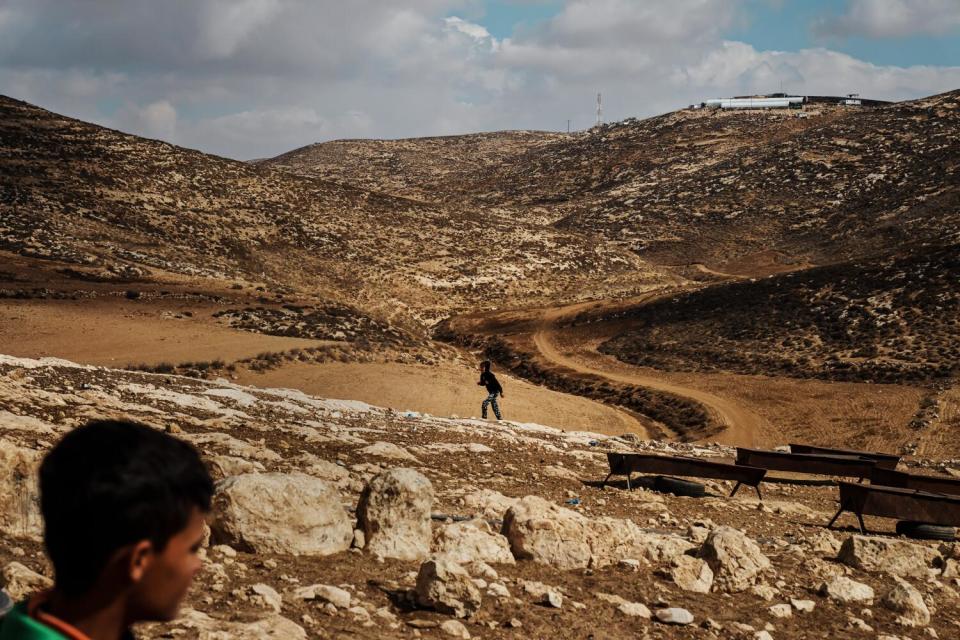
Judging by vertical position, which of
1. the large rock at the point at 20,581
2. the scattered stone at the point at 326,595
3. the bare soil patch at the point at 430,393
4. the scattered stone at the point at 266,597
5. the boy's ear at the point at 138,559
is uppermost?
the boy's ear at the point at 138,559

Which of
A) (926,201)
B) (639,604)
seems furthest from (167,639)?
(926,201)

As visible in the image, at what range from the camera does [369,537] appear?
7.60 meters

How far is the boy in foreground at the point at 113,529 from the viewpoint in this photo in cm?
203

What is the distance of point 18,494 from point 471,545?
367cm

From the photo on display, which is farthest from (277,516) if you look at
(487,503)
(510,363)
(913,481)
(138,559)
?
(510,363)

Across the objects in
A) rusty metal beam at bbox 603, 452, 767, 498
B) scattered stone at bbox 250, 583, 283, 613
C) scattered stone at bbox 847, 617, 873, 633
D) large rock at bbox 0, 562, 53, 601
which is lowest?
rusty metal beam at bbox 603, 452, 767, 498

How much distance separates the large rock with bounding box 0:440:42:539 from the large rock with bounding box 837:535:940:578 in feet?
25.7

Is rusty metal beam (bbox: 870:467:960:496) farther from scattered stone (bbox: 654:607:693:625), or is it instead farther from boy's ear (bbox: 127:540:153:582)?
boy's ear (bbox: 127:540:153:582)

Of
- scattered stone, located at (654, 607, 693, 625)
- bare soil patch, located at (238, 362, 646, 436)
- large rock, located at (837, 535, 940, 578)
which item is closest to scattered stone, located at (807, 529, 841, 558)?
large rock, located at (837, 535, 940, 578)

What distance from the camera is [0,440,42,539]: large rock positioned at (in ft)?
20.9

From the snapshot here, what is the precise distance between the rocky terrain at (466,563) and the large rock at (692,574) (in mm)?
18

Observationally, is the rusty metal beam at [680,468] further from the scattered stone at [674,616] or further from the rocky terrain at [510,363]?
the scattered stone at [674,616]

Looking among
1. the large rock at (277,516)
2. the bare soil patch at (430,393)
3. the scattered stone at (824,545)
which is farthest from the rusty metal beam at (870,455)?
the large rock at (277,516)

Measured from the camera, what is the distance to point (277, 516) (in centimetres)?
705
